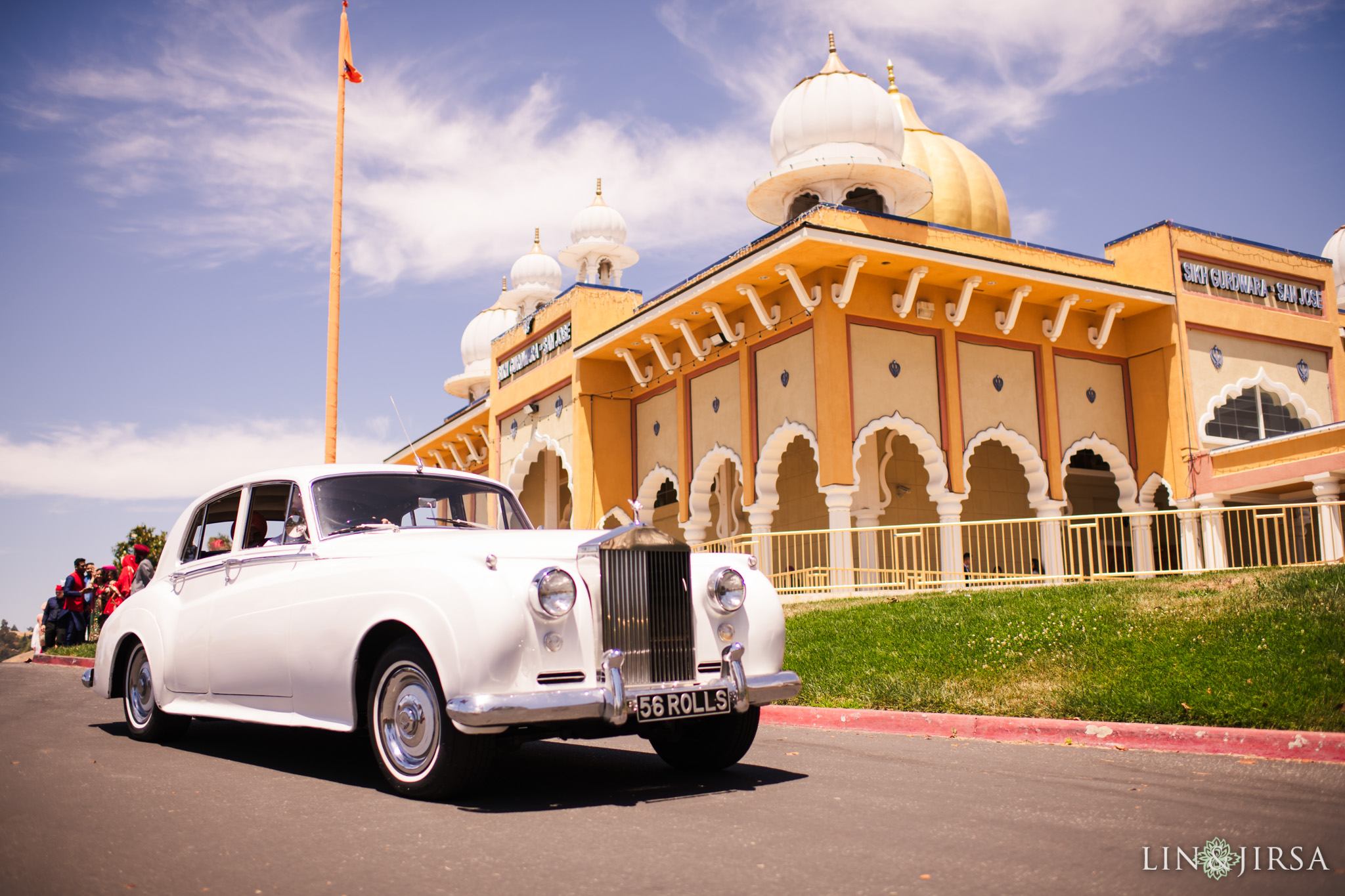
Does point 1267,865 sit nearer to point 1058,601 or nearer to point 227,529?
point 227,529

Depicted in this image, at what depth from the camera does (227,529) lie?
6348 mm

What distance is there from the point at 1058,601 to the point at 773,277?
30.5ft

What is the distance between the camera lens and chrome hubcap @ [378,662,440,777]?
4387 mm

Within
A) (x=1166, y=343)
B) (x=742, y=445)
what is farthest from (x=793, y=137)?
(x=1166, y=343)

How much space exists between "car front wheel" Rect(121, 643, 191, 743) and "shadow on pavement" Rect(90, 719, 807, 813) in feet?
0.37

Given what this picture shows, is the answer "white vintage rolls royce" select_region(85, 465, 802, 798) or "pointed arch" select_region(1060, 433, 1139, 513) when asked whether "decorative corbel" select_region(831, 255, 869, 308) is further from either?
"white vintage rolls royce" select_region(85, 465, 802, 798)

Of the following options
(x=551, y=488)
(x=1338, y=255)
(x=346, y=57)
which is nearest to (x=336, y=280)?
(x=346, y=57)

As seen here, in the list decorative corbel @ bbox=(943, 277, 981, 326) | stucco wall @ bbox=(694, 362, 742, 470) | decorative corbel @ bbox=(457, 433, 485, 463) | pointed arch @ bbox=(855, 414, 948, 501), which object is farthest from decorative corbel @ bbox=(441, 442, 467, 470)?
decorative corbel @ bbox=(943, 277, 981, 326)

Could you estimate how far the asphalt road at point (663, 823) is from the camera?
318 cm

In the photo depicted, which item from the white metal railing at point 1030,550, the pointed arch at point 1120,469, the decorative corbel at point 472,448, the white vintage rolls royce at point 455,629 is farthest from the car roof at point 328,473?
the decorative corbel at point 472,448

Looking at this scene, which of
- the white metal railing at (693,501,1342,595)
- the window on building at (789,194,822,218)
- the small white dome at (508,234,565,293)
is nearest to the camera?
the white metal railing at (693,501,1342,595)

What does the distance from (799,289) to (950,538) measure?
4.80 m

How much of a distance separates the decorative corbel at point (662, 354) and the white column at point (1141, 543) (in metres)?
8.98

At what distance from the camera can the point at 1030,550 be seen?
557 inches
